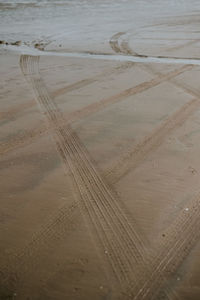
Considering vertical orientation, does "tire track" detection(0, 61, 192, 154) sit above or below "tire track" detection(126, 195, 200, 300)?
above

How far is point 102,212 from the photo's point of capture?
2838 mm

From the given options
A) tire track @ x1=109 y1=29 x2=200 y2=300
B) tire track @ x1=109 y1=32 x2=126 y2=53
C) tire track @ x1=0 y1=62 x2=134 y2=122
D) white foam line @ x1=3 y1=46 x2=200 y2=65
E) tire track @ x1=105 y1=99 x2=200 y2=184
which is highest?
tire track @ x1=109 y1=32 x2=126 y2=53

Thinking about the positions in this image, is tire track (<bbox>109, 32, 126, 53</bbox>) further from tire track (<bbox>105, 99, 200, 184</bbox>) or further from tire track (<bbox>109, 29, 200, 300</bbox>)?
tire track (<bbox>109, 29, 200, 300</bbox>)

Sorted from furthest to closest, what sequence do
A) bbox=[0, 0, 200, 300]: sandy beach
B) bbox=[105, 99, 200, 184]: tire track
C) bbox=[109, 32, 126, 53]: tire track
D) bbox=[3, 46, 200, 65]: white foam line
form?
bbox=[109, 32, 126, 53]: tire track → bbox=[3, 46, 200, 65]: white foam line → bbox=[105, 99, 200, 184]: tire track → bbox=[0, 0, 200, 300]: sandy beach

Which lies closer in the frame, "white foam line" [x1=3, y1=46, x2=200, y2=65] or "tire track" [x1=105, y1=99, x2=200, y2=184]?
"tire track" [x1=105, y1=99, x2=200, y2=184]

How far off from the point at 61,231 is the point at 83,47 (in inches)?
298

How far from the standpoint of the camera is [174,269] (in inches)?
90.1

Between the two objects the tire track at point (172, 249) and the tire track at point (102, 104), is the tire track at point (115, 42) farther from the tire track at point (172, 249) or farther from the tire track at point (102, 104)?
the tire track at point (172, 249)

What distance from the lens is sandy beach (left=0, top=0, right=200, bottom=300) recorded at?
2266 mm

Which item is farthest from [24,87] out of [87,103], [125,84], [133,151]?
[133,151]

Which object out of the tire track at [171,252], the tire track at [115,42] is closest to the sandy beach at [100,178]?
the tire track at [171,252]

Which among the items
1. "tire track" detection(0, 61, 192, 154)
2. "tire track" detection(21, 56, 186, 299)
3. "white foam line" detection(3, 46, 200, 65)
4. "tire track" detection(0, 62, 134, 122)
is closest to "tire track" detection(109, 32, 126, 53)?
"white foam line" detection(3, 46, 200, 65)

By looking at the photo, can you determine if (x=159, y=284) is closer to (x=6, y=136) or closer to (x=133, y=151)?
(x=133, y=151)

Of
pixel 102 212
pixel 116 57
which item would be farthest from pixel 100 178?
pixel 116 57
